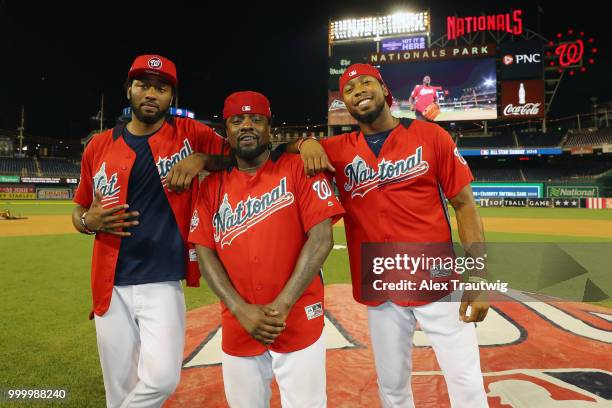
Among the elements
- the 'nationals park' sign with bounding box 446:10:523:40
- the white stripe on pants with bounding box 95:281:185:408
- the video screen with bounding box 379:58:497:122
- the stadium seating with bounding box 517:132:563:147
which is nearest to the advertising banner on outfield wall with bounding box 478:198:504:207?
the video screen with bounding box 379:58:497:122

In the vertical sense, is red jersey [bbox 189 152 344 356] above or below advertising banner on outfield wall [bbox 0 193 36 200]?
below

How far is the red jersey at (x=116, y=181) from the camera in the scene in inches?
99.6

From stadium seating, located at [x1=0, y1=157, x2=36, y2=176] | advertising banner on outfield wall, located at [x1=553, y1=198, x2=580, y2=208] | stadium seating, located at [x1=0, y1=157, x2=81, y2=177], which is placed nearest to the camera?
advertising banner on outfield wall, located at [x1=553, y1=198, x2=580, y2=208]

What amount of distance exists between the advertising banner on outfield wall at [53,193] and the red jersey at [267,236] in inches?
2011

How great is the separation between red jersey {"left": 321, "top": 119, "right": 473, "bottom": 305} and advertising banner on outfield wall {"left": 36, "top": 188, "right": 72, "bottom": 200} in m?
51.3

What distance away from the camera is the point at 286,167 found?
2.38 meters

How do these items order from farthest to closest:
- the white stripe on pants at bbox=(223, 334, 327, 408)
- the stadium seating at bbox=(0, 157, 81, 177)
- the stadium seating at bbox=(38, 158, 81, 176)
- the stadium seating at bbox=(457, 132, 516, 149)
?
1. the stadium seating at bbox=(38, 158, 81, 176)
2. the stadium seating at bbox=(0, 157, 81, 177)
3. the stadium seating at bbox=(457, 132, 516, 149)
4. the white stripe on pants at bbox=(223, 334, 327, 408)

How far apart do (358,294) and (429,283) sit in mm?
486

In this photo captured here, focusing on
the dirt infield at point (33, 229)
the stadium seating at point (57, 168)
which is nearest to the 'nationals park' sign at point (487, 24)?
the dirt infield at point (33, 229)

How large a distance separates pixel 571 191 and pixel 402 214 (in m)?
37.5

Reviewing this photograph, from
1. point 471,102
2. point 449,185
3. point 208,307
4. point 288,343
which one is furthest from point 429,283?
point 471,102

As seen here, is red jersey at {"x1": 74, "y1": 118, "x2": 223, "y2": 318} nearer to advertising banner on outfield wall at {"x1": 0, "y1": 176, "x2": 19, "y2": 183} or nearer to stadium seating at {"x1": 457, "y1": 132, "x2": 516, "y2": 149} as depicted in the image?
stadium seating at {"x1": 457, "y1": 132, "x2": 516, "y2": 149}

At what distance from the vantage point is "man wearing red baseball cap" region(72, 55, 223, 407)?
7.97 feet

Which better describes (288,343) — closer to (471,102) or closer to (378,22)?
(471,102)
